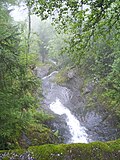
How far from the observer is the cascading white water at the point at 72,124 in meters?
15.3

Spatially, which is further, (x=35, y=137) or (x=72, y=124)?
(x=72, y=124)

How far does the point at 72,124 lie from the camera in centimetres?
1722

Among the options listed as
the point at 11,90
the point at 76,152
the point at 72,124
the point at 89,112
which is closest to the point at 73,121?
the point at 72,124

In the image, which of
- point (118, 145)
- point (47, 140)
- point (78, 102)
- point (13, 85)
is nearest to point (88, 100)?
point (78, 102)

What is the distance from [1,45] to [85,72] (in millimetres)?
17294

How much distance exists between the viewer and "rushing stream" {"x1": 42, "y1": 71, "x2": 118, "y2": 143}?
15203mm

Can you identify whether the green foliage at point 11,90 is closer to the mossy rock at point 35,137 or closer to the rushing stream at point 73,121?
the mossy rock at point 35,137

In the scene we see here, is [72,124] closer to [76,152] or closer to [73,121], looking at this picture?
[73,121]

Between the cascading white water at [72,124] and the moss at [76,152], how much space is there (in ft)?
33.1

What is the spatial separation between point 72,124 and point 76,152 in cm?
1258

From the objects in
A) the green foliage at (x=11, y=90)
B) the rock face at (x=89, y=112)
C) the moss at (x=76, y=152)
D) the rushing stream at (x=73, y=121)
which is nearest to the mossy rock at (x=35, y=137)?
Result: the green foliage at (x=11, y=90)

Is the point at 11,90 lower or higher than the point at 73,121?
lower

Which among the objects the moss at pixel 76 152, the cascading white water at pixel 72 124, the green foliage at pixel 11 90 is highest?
the cascading white water at pixel 72 124

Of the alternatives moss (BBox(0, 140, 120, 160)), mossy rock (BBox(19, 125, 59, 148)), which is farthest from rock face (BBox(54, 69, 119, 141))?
moss (BBox(0, 140, 120, 160))
